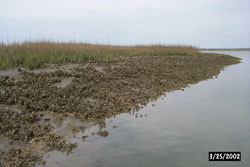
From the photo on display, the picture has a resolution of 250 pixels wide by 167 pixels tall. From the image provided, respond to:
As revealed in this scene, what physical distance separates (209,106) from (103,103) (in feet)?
17.9

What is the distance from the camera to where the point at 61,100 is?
12.0 metres

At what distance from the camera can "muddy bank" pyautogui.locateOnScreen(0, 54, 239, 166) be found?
867cm

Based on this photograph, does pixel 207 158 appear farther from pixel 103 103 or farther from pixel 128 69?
pixel 128 69

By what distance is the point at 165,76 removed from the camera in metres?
20.7

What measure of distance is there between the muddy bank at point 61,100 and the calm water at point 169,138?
717 mm

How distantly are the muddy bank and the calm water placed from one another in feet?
2.35

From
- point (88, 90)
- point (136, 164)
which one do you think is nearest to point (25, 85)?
point (88, 90)

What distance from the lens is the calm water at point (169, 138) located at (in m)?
7.36

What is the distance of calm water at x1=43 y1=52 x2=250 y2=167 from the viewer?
290 inches

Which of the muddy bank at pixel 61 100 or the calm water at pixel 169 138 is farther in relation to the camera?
the muddy bank at pixel 61 100

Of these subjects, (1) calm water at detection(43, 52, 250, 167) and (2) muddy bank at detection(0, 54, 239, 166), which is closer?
(1) calm water at detection(43, 52, 250, 167)

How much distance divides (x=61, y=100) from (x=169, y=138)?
5308 millimetres

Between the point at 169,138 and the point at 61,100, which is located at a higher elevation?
the point at 61,100

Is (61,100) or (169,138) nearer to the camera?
(169,138)
